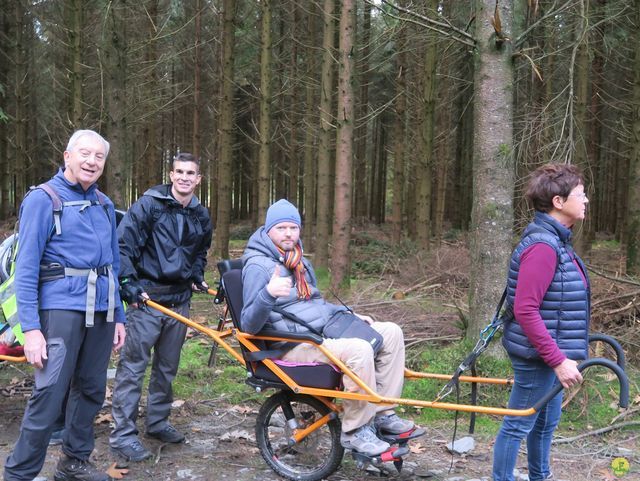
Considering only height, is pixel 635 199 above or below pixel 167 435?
above

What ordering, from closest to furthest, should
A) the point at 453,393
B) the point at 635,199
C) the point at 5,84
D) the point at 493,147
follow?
the point at 493,147
the point at 453,393
the point at 635,199
the point at 5,84

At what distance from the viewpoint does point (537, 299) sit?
11.1ft

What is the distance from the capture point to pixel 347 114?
31.4 ft

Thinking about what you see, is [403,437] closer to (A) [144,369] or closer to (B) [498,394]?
(B) [498,394]

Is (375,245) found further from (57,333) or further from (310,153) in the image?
(57,333)

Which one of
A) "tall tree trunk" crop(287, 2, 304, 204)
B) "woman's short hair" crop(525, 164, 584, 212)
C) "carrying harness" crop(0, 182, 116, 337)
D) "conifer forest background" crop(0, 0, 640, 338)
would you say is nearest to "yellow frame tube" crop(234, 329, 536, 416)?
"carrying harness" crop(0, 182, 116, 337)

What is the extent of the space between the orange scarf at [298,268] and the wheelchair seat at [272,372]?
1.20 ft

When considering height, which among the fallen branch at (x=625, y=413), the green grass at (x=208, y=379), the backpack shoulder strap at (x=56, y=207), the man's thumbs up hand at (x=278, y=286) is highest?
the backpack shoulder strap at (x=56, y=207)

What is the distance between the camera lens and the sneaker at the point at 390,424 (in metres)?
4.04

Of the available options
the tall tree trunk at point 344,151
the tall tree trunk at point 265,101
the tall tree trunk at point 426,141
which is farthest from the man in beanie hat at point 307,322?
A: the tall tree trunk at point 426,141

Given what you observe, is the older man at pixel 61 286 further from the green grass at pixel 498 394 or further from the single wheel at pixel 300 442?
the green grass at pixel 498 394

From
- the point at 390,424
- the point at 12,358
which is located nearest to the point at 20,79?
the point at 12,358

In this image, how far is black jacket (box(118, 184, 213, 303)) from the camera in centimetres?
476

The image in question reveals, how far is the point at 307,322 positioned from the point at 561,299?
165cm
